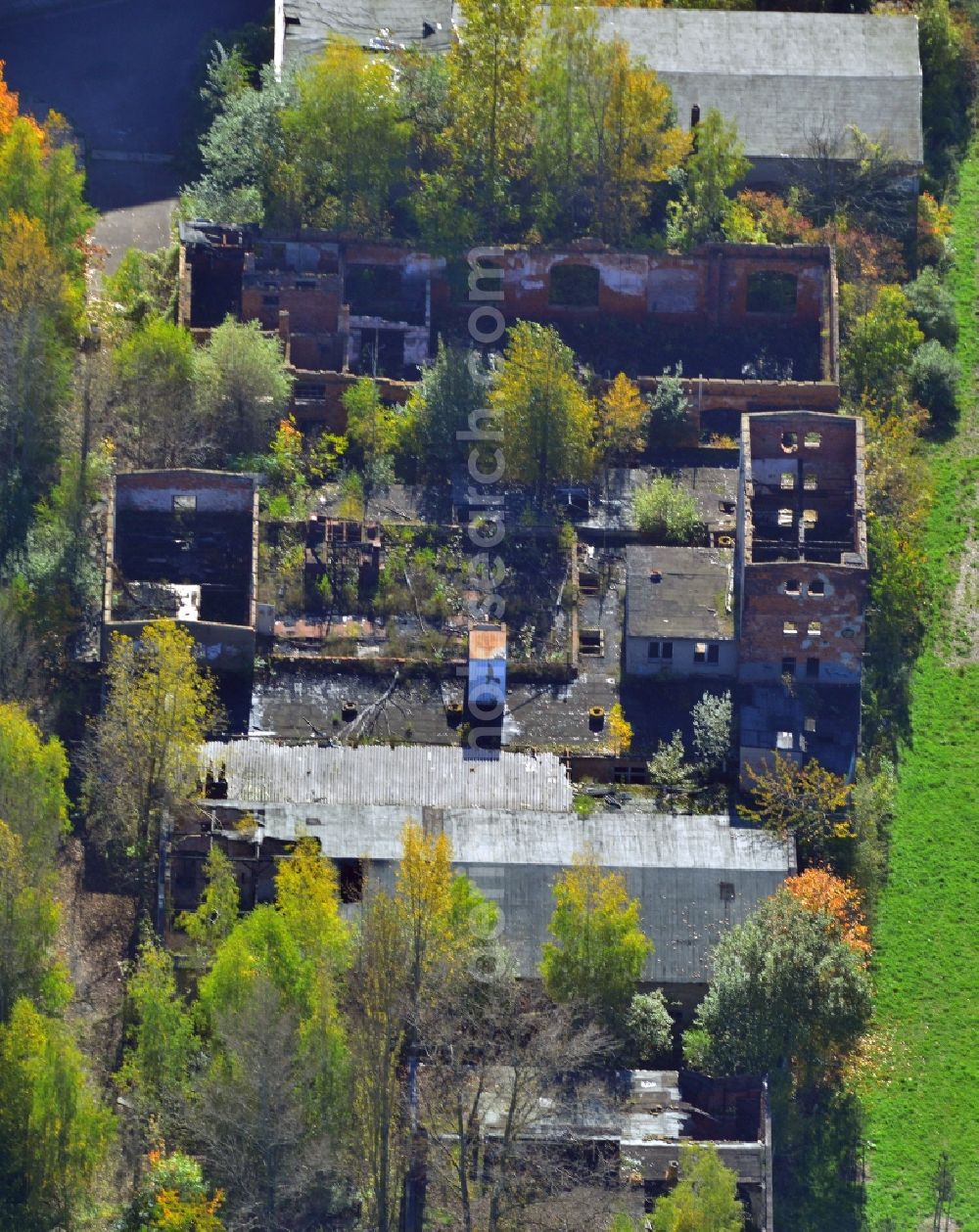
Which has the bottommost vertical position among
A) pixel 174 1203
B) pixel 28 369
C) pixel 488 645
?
pixel 174 1203

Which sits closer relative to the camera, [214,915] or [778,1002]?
[778,1002]

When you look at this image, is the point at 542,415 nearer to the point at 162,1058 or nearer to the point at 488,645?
the point at 488,645

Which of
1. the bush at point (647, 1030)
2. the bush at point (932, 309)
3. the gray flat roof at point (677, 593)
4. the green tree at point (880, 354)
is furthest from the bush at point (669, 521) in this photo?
the bush at point (647, 1030)

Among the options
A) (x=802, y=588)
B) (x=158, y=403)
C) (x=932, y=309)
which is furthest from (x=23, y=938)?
(x=932, y=309)

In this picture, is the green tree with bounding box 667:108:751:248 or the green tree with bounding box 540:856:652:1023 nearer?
the green tree with bounding box 540:856:652:1023

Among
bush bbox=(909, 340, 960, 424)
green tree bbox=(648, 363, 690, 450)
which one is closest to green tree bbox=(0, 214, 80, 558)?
green tree bbox=(648, 363, 690, 450)

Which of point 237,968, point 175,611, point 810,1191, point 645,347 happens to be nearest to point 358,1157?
point 237,968

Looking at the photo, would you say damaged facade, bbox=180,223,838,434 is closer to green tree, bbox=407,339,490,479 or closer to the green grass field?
green tree, bbox=407,339,490,479
